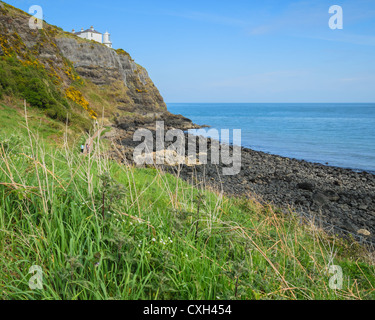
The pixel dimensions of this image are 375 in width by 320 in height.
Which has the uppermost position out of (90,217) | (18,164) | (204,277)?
(18,164)

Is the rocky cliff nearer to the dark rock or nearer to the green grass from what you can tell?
the green grass

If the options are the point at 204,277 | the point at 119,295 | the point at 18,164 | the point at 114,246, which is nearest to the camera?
the point at 119,295

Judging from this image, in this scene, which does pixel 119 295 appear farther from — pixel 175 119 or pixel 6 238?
pixel 175 119

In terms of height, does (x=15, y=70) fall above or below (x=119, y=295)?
above

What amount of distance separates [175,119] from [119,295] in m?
56.7

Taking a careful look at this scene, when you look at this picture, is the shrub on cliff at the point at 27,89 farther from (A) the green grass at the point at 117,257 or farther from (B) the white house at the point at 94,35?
(B) the white house at the point at 94,35

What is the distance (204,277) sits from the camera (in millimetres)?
2895

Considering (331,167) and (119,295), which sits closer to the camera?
(119,295)

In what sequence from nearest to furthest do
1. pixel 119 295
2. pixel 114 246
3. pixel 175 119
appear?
pixel 119 295 → pixel 114 246 → pixel 175 119

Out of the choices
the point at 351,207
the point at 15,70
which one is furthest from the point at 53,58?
the point at 351,207

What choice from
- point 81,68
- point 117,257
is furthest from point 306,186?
point 81,68

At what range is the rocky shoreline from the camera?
13945 mm

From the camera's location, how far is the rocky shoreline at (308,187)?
13.9 meters

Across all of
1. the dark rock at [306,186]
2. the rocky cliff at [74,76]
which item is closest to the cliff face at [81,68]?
the rocky cliff at [74,76]
